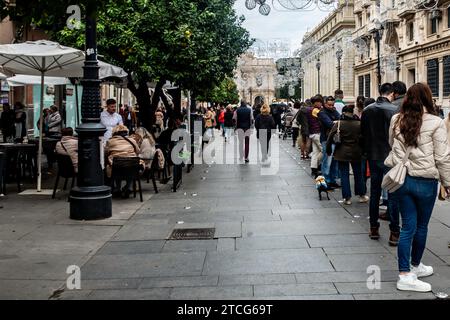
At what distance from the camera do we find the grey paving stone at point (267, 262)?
5.93 m

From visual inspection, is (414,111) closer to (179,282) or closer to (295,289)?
(295,289)

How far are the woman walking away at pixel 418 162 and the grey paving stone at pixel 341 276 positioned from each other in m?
0.31

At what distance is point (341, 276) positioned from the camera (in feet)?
18.5

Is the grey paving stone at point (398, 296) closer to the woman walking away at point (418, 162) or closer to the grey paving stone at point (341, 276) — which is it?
the woman walking away at point (418, 162)

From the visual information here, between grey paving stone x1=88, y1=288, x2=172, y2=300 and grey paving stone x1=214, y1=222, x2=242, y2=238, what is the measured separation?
236cm

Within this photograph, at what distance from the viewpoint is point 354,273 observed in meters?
5.72

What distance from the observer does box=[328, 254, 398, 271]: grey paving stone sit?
595cm

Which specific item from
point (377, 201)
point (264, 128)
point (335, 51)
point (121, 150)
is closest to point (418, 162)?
point (377, 201)

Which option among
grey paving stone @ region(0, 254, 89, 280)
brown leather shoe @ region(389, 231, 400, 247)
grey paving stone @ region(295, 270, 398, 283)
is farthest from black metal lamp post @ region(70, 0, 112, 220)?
brown leather shoe @ region(389, 231, 400, 247)

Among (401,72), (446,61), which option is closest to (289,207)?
(446,61)

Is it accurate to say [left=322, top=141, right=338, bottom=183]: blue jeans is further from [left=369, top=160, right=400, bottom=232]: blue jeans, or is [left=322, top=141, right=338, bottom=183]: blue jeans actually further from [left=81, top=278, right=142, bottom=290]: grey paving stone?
[left=81, top=278, right=142, bottom=290]: grey paving stone

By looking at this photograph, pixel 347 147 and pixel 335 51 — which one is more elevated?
pixel 335 51

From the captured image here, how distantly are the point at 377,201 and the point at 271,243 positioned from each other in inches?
55.1

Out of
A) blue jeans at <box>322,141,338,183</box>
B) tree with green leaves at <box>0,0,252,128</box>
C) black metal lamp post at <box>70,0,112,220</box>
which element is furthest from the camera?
tree with green leaves at <box>0,0,252,128</box>
